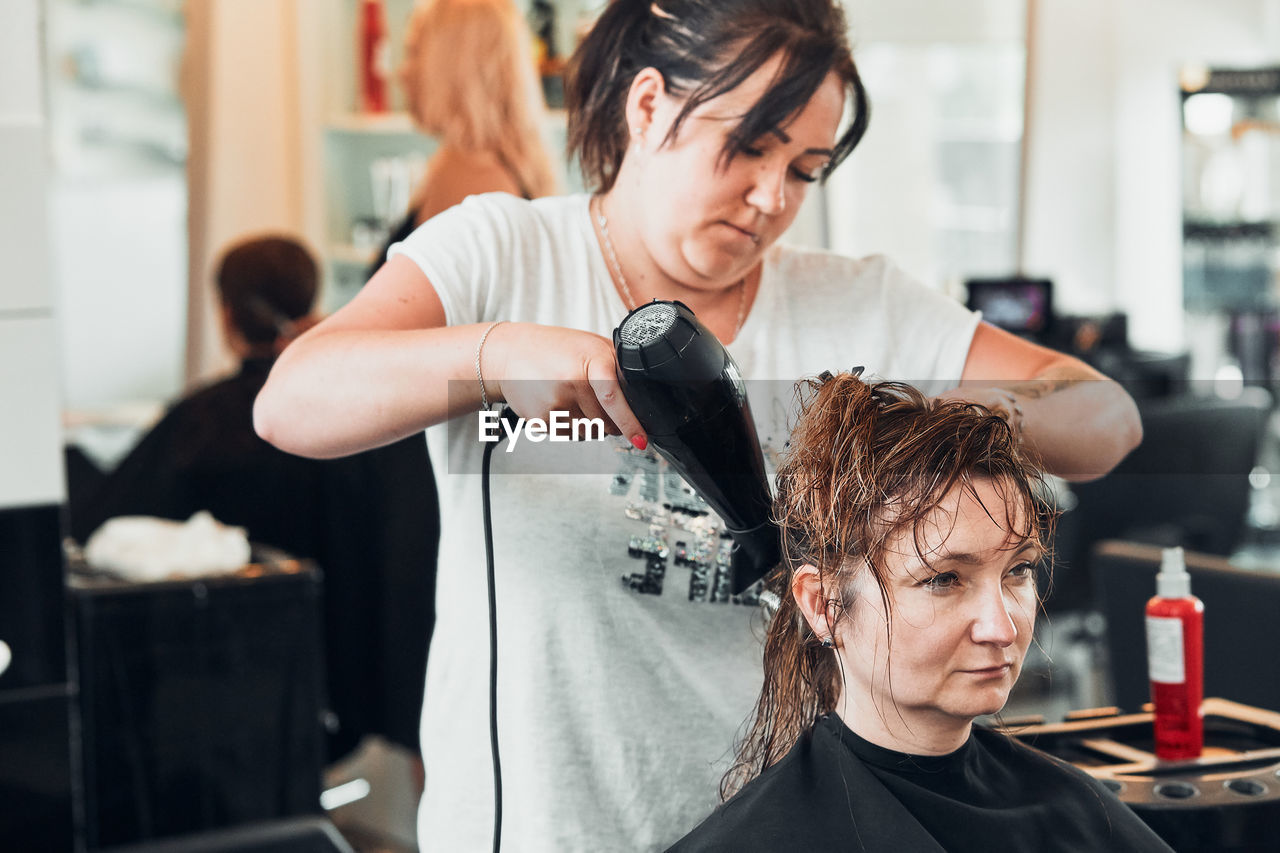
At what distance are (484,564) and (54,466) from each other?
999 millimetres

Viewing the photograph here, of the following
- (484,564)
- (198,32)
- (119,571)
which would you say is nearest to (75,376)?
(119,571)

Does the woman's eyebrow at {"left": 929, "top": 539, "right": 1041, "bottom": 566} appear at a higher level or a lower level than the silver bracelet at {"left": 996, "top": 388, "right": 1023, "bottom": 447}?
lower

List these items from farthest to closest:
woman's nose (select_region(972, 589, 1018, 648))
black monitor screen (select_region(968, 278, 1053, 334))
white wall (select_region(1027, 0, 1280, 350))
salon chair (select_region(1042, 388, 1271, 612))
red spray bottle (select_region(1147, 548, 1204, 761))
Answer: 1. white wall (select_region(1027, 0, 1280, 350))
2. black monitor screen (select_region(968, 278, 1053, 334))
3. salon chair (select_region(1042, 388, 1271, 612))
4. red spray bottle (select_region(1147, 548, 1204, 761))
5. woman's nose (select_region(972, 589, 1018, 648))

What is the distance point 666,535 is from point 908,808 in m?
0.30

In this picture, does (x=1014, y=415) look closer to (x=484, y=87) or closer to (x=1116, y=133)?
(x=484, y=87)

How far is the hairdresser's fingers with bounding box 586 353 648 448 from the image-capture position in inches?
33.8

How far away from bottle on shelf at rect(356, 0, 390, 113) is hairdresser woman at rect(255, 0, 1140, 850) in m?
2.70

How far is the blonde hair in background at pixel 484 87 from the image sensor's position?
2.12 m

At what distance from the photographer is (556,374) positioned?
2.89 feet

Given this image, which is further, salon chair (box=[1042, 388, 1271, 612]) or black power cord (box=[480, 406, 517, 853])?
salon chair (box=[1042, 388, 1271, 612])

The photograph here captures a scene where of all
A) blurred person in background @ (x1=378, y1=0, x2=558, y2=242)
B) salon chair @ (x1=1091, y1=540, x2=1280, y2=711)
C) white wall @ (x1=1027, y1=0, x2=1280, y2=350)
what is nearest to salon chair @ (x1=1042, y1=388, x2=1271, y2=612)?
salon chair @ (x1=1091, y1=540, x2=1280, y2=711)

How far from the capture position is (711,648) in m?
1.09

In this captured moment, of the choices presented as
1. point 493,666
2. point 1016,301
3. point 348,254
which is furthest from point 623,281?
point 1016,301

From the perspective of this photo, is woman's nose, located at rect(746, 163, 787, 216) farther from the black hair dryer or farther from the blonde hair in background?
the blonde hair in background
